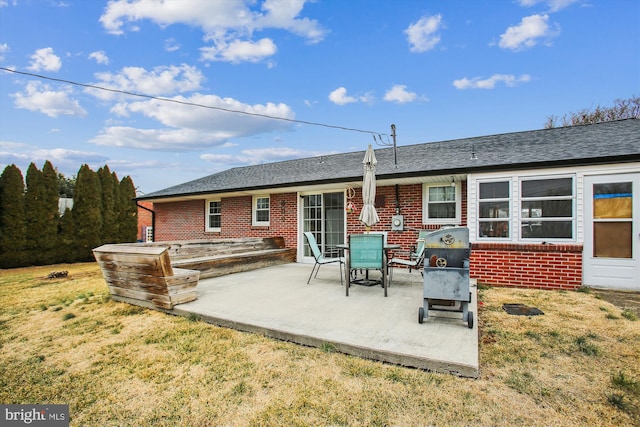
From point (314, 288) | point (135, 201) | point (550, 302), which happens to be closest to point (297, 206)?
point (314, 288)

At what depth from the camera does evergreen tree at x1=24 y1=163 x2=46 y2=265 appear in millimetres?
10938

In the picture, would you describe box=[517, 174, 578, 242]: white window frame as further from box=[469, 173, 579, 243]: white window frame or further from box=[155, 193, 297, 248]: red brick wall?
box=[155, 193, 297, 248]: red brick wall

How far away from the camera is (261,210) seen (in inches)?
416

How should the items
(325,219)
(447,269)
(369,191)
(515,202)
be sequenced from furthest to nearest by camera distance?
(325,219), (515,202), (369,191), (447,269)

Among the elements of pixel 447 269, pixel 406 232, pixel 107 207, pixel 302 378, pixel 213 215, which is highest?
pixel 107 207

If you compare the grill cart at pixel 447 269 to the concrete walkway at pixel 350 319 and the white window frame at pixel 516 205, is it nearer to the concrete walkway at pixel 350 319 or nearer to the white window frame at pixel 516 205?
the concrete walkway at pixel 350 319

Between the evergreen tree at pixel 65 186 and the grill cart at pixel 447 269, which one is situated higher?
the evergreen tree at pixel 65 186

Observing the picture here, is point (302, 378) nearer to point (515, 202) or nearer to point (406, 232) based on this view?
point (515, 202)

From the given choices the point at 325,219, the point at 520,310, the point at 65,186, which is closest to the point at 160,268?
the point at 520,310

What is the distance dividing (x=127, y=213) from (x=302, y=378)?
14.5 meters

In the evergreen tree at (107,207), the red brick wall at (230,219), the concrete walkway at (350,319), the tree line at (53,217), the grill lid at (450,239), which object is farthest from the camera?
the evergreen tree at (107,207)

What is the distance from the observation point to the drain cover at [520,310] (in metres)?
4.30

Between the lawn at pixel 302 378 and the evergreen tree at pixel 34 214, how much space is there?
9.07 meters

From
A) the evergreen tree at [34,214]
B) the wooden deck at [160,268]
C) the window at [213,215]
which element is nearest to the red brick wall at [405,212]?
the wooden deck at [160,268]
